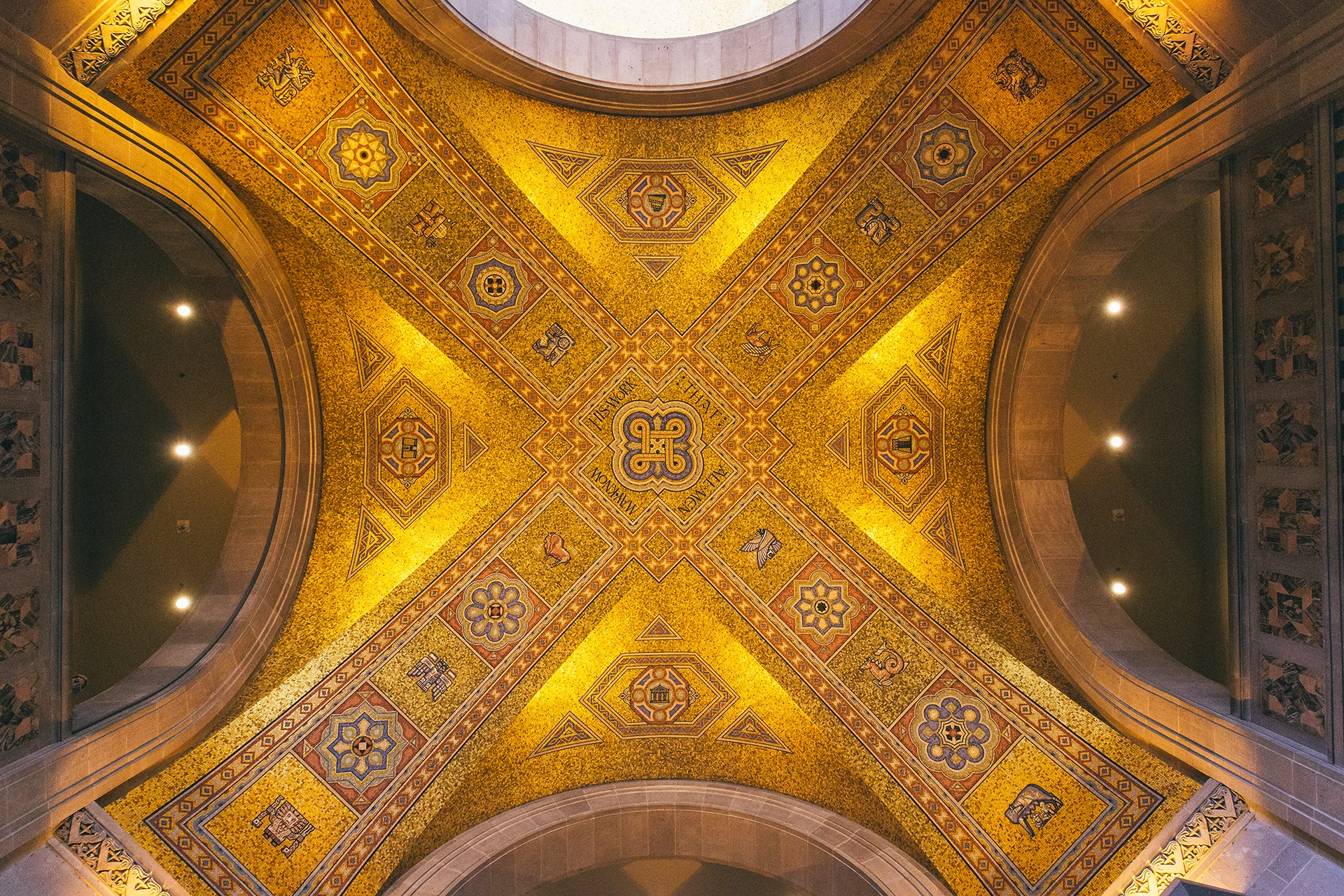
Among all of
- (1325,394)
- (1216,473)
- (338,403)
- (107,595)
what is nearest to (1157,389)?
(1216,473)

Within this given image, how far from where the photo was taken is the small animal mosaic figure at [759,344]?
826 centimetres

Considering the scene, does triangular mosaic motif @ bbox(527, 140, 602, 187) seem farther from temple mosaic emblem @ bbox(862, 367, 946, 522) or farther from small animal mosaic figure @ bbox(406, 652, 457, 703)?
small animal mosaic figure @ bbox(406, 652, 457, 703)

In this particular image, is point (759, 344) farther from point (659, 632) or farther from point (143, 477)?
point (143, 477)

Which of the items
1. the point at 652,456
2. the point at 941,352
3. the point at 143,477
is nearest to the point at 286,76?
the point at 143,477

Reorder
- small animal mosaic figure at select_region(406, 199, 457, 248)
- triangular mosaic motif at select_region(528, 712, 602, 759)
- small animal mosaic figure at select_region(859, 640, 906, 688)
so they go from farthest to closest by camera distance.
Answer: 1. triangular mosaic motif at select_region(528, 712, 602, 759)
2. small animal mosaic figure at select_region(859, 640, 906, 688)
3. small animal mosaic figure at select_region(406, 199, 457, 248)

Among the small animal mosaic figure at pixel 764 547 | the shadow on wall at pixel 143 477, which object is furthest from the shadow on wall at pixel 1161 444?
the shadow on wall at pixel 143 477

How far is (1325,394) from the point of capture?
4.86 meters

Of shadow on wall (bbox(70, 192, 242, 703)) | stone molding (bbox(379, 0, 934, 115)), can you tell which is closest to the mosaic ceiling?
stone molding (bbox(379, 0, 934, 115))

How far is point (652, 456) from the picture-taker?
852 cm

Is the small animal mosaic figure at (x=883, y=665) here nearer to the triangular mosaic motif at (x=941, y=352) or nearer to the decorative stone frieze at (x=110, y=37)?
the triangular mosaic motif at (x=941, y=352)

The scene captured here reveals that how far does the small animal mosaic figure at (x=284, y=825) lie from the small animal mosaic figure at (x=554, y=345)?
5028 millimetres

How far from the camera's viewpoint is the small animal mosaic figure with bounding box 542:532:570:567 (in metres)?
8.40

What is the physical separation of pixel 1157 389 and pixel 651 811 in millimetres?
7393

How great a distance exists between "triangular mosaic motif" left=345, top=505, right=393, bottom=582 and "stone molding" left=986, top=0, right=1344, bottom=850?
22.2ft
